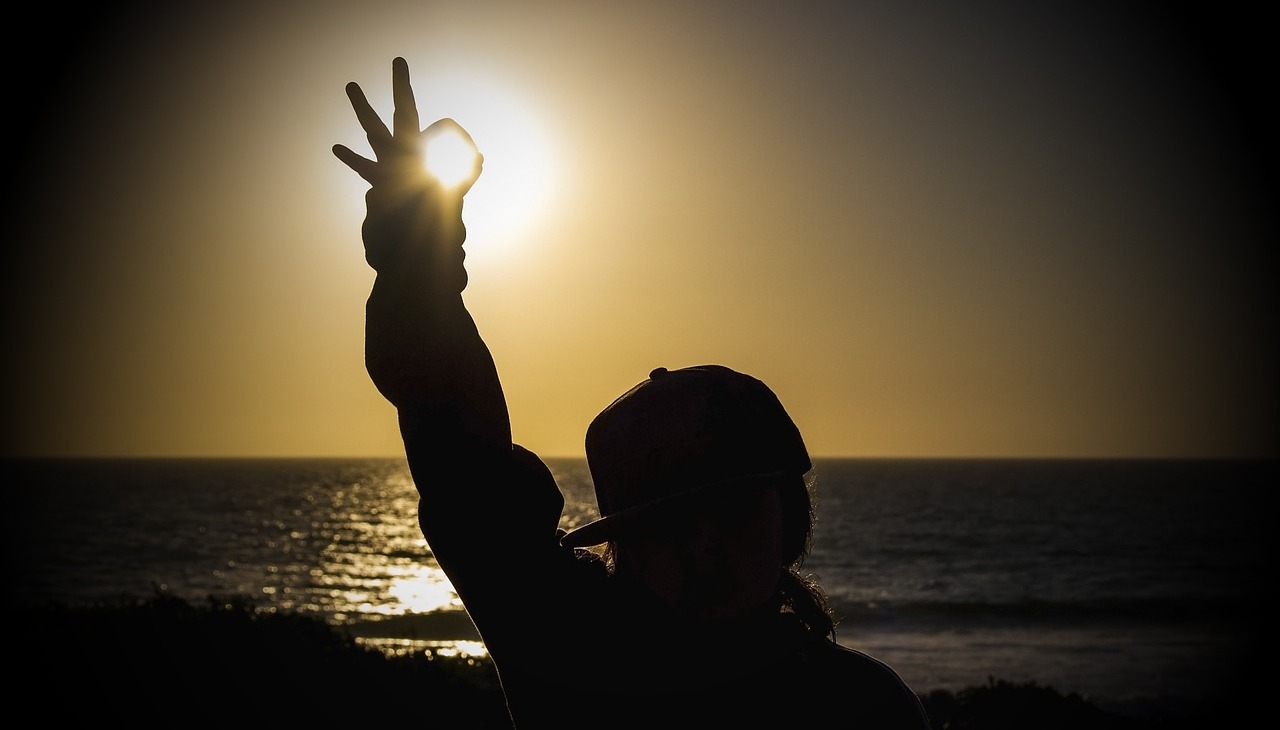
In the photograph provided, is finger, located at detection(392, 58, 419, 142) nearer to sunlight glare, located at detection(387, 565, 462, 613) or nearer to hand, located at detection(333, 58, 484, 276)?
hand, located at detection(333, 58, 484, 276)

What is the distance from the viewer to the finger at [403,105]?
1.32 meters

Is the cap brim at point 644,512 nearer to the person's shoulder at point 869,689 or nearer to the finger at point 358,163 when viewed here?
the person's shoulder at point 869,689

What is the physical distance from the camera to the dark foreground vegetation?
352 inches

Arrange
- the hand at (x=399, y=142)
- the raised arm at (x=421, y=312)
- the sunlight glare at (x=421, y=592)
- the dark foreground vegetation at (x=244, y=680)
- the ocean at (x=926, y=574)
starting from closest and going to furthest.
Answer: the raised arm at (x=421, y=312)
the hand at (x=399, y=142)
the dark foreground vegetation at (x=244, y=680)
the ocean at (x=926, y=574)
the sunlight glare at (x=421, y=592)

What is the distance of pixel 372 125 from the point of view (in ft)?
4.34

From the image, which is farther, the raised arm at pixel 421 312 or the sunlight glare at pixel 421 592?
the sunlight glare at pixel 421 592

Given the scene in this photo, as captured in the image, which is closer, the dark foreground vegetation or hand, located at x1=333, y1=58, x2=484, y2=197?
hand, located at x1=333, y1=58, x2=484, y2=197

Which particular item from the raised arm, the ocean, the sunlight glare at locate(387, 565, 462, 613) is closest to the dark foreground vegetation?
the ocean

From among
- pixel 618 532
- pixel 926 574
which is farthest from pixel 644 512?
pixel 926 574

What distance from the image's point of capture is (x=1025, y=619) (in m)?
32.1

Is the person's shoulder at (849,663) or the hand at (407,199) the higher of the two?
the hand at (407,199)

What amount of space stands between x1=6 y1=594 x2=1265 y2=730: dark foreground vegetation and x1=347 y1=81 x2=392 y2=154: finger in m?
8.46

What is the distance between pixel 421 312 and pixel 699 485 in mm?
396

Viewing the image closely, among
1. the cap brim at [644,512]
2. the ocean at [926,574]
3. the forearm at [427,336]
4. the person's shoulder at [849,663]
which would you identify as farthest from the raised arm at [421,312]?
the ocean at [926,574]
